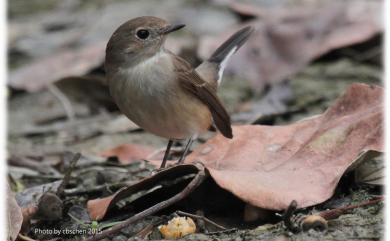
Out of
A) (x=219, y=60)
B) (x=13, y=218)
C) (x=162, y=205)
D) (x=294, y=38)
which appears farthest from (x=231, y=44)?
(x=13, y=218)

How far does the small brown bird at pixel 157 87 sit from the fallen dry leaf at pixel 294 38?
199cm

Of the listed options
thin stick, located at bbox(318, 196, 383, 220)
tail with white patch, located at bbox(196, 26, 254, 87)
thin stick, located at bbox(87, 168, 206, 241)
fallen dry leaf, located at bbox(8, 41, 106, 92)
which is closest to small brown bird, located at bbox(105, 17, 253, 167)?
tail with white patch, located at bbox(196, 26, 254, 87)

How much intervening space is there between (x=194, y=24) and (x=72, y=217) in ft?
14.2

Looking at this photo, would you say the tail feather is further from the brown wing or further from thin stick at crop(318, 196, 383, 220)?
thin stick at crop(318, 196, 383, 220)

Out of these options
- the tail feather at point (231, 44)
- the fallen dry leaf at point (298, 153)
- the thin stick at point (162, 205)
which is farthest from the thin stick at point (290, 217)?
the tail feather at point (231, 44)

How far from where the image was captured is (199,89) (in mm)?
4691

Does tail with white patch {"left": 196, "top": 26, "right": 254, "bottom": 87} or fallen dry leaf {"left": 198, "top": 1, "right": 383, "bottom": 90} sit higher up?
tail with white patch {"left": 196, "top": 26, "right": 254, "bottom": 87}

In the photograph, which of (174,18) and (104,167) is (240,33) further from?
(174,18)

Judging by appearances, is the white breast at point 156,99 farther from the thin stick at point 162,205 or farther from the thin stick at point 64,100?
the thin stick at point 64,100

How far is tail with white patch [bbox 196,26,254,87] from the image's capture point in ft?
17.7

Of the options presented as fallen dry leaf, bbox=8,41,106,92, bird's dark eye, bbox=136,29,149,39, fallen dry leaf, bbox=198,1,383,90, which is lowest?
fallen dry leaf, bbox=8,41,106,92

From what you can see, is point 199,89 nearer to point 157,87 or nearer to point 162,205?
point 157,87

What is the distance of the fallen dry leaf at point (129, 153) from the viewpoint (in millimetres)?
5035

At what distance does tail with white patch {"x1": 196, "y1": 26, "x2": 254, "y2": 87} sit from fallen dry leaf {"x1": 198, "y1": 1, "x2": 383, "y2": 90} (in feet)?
2.61
